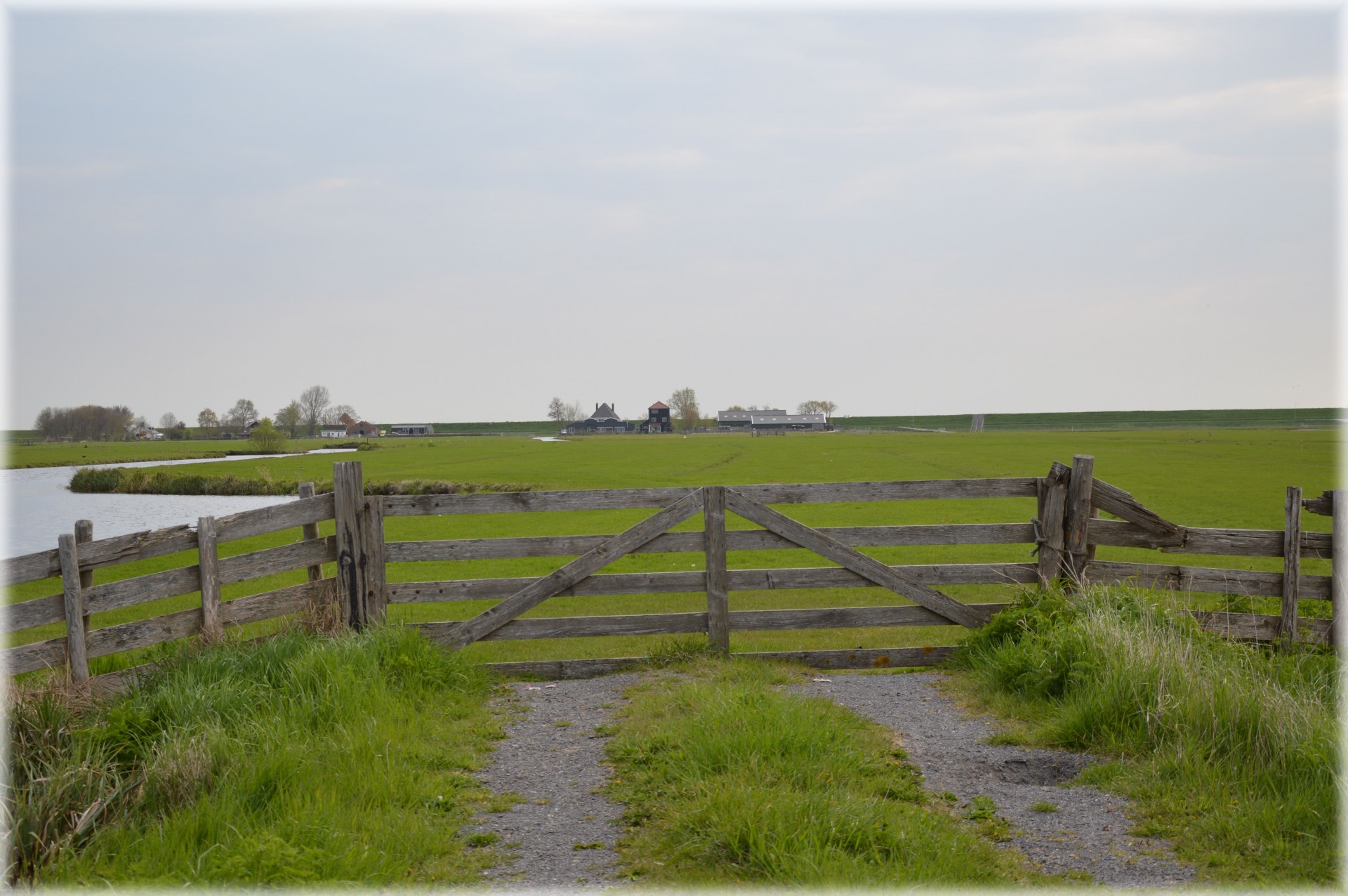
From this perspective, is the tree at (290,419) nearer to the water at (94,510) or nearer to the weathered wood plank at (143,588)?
the water at (94,510)

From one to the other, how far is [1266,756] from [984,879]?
2505 mm

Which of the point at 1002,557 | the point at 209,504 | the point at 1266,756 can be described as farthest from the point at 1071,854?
the point at 209,504

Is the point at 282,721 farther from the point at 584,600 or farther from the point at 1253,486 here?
the point at 1253,486

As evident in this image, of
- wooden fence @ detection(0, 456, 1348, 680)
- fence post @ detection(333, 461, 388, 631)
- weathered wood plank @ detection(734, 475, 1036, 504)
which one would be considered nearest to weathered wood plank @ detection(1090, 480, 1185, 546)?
wooden fence @ detection(0, 456, 1348, 680)

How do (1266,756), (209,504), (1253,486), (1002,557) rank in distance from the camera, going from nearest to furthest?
(1266,756) < (1002,557) < (1253,486) < (209,504)

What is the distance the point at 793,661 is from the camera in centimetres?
967

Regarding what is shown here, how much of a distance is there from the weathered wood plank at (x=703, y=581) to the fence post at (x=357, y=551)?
10.8 inches

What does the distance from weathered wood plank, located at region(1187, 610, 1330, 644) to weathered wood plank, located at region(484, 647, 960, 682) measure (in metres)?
2.51

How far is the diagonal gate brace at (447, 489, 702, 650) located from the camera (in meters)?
9.43

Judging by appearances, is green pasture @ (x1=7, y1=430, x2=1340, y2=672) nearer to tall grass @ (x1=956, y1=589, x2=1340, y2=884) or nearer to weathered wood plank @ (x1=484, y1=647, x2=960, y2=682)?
weathered wood plank @ (x1=484, y1=647, x2=960, y2=682)

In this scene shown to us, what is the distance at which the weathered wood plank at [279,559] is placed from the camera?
29.7 ft

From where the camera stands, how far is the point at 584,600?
18250mm

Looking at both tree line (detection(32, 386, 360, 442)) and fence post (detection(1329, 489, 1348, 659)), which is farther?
tree line (detection(32, 386, 360, 442))

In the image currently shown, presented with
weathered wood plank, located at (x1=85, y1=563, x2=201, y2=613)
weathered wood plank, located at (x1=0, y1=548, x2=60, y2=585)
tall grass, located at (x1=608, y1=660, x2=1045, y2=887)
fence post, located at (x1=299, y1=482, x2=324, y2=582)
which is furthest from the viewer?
fence post, located at (x1=299, y1=482, x2=324, y2=582)
